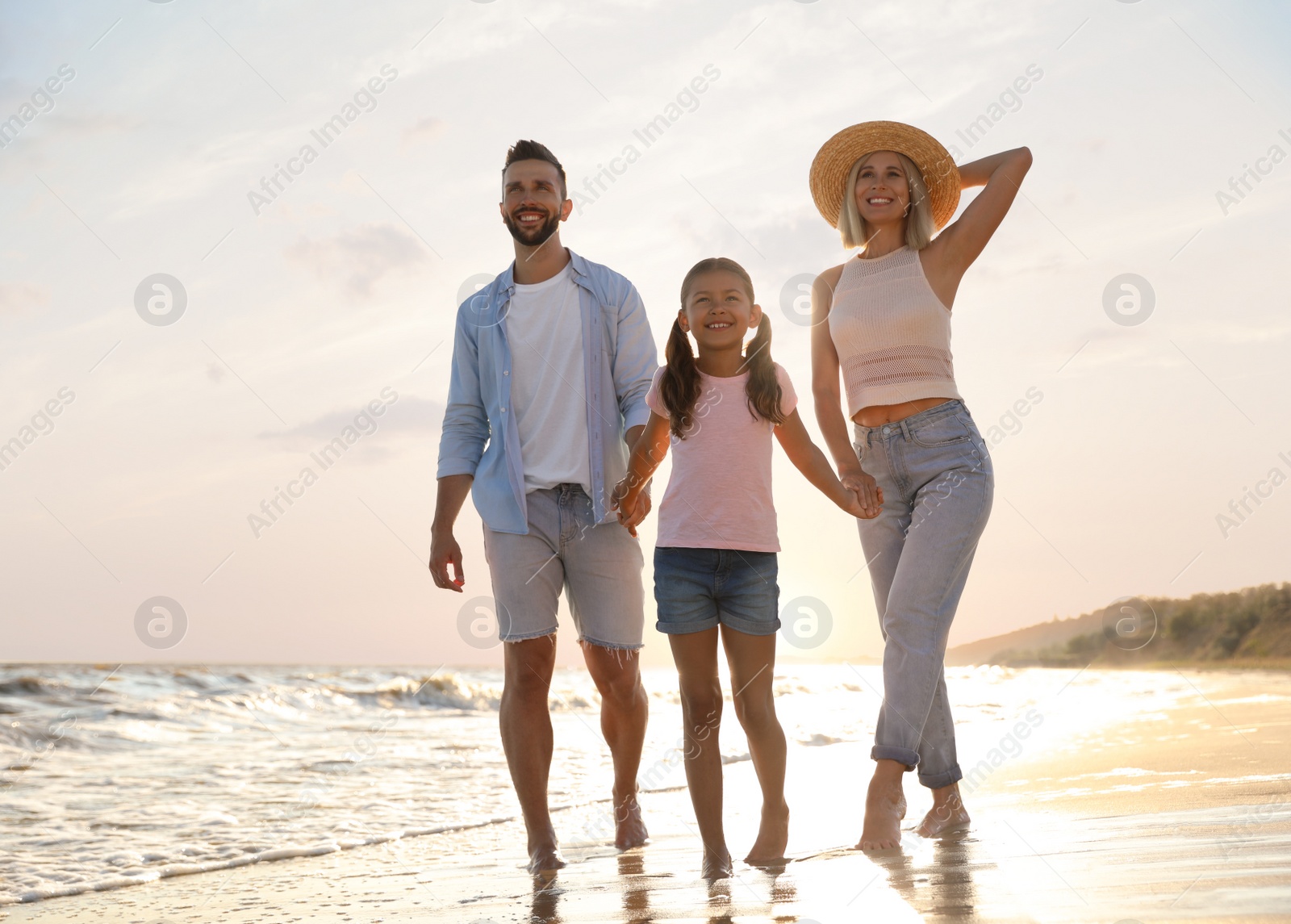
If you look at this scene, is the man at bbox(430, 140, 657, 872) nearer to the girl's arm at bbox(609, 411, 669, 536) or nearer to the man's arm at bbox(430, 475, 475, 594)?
the man's arm at bbox(430, 475, 475, 594)

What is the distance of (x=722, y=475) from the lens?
9.68ft

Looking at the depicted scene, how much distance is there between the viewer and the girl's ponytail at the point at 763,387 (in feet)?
9.76

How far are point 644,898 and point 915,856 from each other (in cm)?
69

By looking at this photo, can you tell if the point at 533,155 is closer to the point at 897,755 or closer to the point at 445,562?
the point at 445,562

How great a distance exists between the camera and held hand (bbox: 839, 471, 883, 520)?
3057 mm

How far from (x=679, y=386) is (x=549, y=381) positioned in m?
0.70

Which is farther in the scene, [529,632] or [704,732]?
[529,632]

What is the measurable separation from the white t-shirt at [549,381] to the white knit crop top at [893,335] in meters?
0.90

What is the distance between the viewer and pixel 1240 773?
3.80 metres

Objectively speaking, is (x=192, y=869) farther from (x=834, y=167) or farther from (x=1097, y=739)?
(x=1097, y=739)

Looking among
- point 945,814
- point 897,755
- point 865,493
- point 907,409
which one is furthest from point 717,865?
point 907,409

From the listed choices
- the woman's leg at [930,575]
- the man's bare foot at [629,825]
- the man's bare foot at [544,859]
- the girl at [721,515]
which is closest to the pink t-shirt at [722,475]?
the girl at [721,515]

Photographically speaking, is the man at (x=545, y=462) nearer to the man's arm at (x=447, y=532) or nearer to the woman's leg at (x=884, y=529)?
the man's arm at (x=447, y=532)

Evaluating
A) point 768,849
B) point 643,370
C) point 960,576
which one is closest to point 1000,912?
point 768,849
